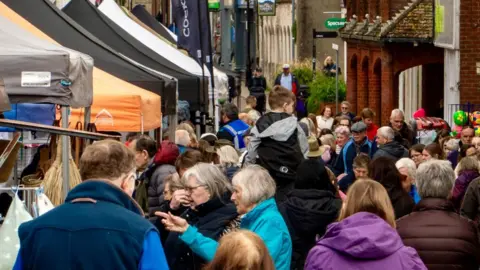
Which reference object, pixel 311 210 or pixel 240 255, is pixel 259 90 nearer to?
pixel 311 210

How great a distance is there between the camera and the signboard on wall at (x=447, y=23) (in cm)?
2923

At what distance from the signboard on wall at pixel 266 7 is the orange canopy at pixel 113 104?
160ft

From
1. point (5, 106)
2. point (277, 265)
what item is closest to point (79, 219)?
point (277, 265)

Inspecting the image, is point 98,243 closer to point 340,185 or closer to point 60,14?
point 340,185

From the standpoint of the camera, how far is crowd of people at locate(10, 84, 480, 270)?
6.20 meters

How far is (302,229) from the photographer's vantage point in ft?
32.4

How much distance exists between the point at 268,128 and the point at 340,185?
2121 millimetres

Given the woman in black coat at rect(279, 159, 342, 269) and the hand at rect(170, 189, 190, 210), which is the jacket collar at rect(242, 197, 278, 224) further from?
the woman in black coat at rect(279, 159, 342, 269)

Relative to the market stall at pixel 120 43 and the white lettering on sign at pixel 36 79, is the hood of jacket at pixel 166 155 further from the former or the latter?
the market stall at pixel 120 43

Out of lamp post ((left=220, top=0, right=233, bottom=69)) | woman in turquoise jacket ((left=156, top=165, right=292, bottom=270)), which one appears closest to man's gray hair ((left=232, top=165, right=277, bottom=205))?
woman in turquoise jacket ((left=156, top=165, right=292, bottom=270))

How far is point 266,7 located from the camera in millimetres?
64125

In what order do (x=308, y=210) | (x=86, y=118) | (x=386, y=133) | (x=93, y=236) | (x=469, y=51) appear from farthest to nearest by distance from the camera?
(x=469, y=51) < (x=386, y=133) < (x=86, y=118) < (x=308, y=210) < (x=93, y=236)

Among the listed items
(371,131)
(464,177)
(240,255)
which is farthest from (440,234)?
(371,131)

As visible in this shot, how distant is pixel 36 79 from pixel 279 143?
8.42ft
